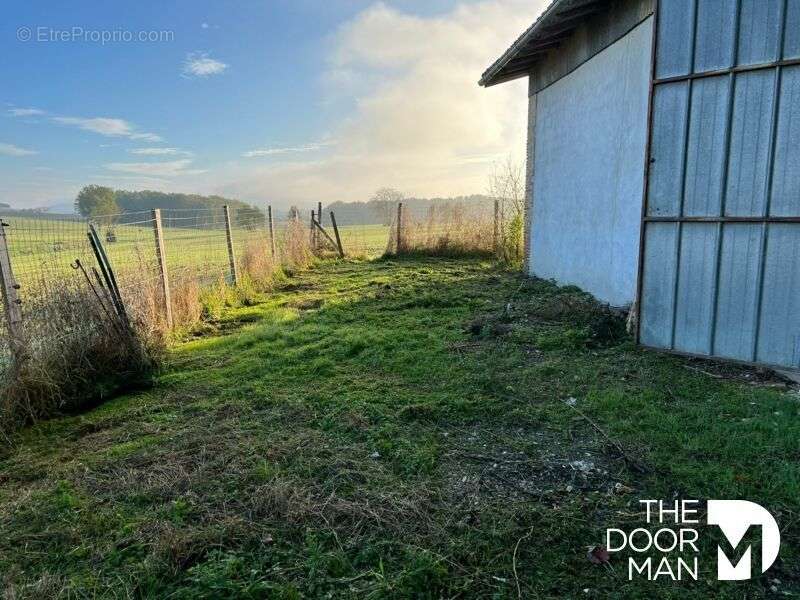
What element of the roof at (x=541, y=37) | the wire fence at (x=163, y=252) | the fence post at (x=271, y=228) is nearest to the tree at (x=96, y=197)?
the fence post at (x=271, y=228)

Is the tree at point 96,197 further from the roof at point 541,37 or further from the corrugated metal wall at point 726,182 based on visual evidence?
the corrugated metal wall at point 726,182

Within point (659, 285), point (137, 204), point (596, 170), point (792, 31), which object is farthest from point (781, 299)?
point (137, 204)

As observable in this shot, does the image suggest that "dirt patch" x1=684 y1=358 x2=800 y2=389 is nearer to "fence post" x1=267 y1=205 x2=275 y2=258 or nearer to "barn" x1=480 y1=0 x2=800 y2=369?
"barn" x1=480 y1=0 x2=800 y2=369

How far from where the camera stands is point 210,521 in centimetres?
241

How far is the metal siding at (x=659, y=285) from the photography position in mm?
4633

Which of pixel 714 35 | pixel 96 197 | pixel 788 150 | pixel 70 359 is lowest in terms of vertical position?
pixel 70 359

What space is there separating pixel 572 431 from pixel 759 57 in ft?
11.1

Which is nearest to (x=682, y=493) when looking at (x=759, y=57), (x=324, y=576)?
(x=324, y=576)

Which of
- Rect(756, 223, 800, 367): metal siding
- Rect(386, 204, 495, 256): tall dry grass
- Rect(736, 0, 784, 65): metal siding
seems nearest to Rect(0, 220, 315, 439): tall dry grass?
Rect(756, 223, 800, 367): metal siding

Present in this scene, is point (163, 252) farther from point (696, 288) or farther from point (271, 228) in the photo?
point (696, 288)

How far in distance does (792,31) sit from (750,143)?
83 centimetres

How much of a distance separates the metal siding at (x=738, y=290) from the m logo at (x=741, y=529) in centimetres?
231

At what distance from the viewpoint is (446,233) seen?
13.7m

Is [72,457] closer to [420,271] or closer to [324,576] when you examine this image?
[324,576]
